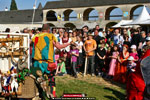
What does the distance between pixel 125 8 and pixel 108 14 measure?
4784 mm

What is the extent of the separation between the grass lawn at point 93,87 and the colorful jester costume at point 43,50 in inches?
62.9

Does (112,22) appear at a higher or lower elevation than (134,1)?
lower

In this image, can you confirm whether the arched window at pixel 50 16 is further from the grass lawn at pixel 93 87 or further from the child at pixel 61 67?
the grass lawn at pixel 93 87

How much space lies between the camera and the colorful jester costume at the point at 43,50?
537cm

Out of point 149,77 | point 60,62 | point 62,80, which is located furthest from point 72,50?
point 149,77

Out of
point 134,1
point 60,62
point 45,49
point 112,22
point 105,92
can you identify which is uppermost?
point 134,1

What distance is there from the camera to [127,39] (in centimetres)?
980

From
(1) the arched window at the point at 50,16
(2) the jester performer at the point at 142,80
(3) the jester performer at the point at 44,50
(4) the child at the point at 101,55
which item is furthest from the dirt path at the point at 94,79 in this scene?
(1) the arched window at the point at 50,16

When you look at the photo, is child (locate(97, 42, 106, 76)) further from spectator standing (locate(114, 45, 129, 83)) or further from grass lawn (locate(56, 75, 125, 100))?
spectator standing (locate(114, 45, 129, 83))

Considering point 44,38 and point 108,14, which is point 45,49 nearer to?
point 44,38

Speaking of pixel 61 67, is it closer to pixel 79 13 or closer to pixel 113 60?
pixel 113 60

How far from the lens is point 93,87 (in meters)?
7.91

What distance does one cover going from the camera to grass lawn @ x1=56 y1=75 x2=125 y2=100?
6.90 m

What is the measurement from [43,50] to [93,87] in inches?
124
